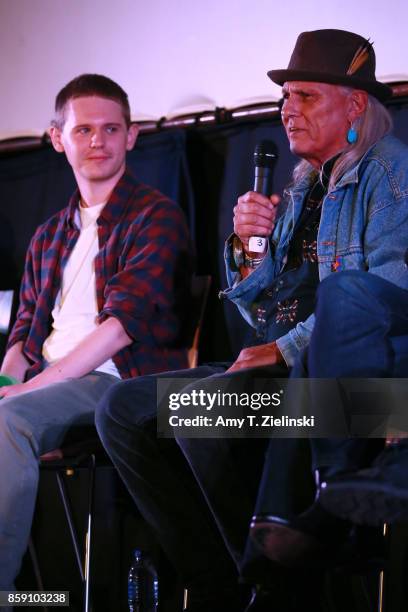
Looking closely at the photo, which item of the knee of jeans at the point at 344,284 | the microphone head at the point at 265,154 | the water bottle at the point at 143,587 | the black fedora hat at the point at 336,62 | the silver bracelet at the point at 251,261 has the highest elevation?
the black fedora hat at the point at 336,62

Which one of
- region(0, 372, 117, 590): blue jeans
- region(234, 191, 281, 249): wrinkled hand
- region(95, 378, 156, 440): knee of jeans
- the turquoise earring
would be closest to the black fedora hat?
the turquoise earring

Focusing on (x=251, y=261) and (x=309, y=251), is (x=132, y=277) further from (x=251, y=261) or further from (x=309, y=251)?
(x=309, y=251)

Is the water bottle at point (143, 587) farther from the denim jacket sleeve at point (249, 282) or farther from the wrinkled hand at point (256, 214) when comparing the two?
the wrinkled hand at point (256, 214)

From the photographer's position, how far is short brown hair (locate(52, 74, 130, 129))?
261 cm

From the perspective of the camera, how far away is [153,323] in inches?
93.0

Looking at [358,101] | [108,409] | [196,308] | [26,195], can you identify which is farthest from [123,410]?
[26,195]

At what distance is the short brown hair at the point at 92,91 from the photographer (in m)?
2.61

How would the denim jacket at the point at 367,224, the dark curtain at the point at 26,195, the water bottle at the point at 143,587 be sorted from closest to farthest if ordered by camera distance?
the denim jacket at the point at 367,224 < the water bottle at the point at 143,587 < the dark curtain at the point at 26,195

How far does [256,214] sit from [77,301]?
0.80 m

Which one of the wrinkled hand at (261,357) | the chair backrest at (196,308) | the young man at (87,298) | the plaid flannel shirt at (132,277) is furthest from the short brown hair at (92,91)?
the wrinkled hand at (261,357)

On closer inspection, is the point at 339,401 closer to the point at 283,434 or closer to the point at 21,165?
the point at 283,434

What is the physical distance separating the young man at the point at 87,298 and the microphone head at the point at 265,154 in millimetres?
550

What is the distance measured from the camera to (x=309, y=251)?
1964 mm

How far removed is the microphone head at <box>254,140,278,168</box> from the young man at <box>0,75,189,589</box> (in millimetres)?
550
